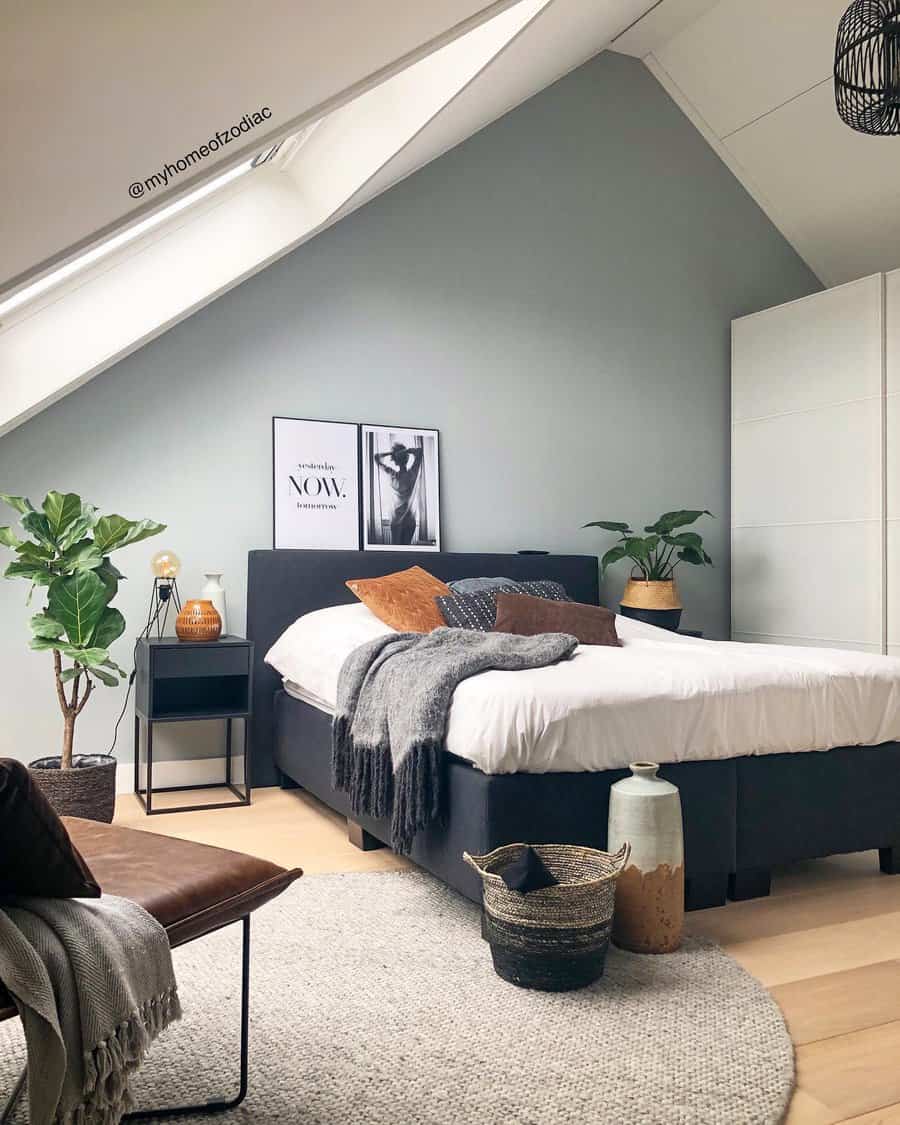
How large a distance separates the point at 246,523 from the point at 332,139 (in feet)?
5.22

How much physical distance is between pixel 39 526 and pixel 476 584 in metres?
1.73

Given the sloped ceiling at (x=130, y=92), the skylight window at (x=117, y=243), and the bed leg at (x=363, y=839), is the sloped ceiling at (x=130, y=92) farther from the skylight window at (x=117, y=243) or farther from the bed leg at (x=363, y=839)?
the bed leg at (x=363, y=839)

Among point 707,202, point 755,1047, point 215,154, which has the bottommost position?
point 755,1047

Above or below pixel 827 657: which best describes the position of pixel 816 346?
above

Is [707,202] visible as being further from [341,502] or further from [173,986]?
[173,986]

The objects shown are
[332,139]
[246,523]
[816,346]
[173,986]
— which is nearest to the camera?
[173,986]

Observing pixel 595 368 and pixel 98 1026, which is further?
pixel 595 368

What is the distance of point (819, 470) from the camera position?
4906mm

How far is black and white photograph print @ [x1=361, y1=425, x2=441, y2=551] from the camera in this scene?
4.49 metres

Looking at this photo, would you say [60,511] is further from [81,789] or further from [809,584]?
[809,584]

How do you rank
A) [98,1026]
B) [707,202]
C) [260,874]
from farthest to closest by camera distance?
[707,202]
[260,874]
[98,1026]

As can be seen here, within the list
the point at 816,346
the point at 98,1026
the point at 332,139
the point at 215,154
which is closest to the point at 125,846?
the point at 98,1026

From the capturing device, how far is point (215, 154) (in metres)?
1.14

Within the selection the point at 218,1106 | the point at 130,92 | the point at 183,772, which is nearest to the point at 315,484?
the point at 183,772
